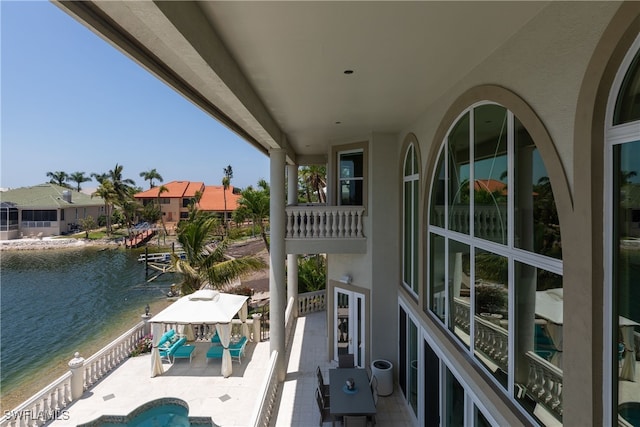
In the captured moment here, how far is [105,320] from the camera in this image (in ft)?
64.2

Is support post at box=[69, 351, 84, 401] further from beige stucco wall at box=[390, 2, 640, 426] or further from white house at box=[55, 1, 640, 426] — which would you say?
beige stucco wall at box=[390, 2, 640, 426]

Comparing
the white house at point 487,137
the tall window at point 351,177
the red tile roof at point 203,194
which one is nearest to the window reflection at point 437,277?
the white house at point 487,137

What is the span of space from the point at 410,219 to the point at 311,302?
823cm

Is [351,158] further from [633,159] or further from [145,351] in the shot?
[145,351]

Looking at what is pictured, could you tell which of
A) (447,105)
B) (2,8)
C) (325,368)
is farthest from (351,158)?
(2,8)

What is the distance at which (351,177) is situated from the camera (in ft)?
30.2

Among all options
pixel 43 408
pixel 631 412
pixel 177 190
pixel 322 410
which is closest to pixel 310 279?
pixel 322 410

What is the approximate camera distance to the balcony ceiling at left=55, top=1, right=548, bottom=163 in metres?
2.46

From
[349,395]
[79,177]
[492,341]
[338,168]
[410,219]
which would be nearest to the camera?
Answer: [492,341]

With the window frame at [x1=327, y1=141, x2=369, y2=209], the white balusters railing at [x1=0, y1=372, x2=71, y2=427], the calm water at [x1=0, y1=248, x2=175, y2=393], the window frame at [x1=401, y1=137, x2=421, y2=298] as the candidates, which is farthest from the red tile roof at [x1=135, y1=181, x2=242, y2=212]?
the window frame at [x1=401, y1=137, x2=421, y2=298]

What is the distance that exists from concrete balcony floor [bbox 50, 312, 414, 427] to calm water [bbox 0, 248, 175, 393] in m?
7.14

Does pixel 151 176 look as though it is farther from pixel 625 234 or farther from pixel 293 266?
Answer: pixel 625 234

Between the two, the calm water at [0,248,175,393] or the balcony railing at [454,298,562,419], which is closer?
the balcony railing at [454,298,562,419]

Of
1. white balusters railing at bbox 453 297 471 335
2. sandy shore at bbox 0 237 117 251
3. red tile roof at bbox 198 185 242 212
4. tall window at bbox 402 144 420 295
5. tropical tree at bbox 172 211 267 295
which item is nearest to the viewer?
white balusters railing at bbox 453 297 471 335
